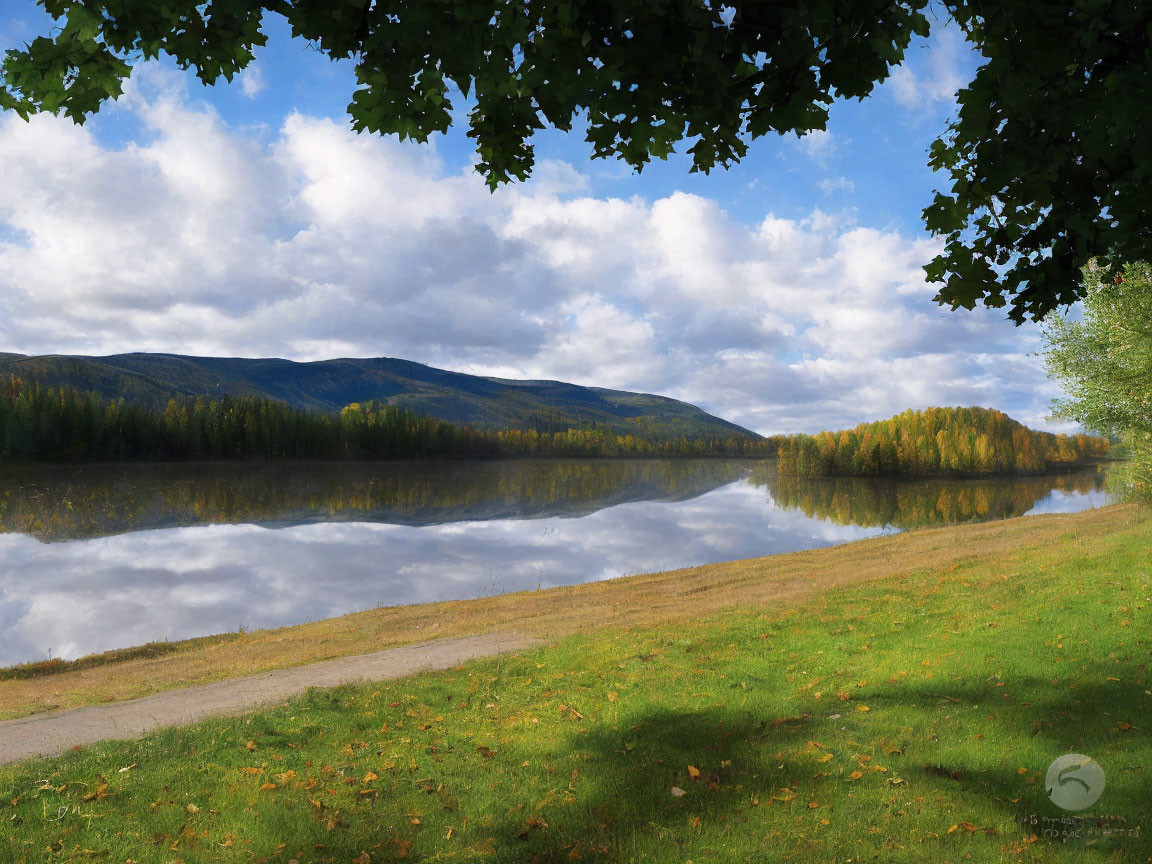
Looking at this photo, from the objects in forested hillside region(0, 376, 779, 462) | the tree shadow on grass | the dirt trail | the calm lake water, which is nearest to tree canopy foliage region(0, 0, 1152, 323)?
→ the tree shadow on grass

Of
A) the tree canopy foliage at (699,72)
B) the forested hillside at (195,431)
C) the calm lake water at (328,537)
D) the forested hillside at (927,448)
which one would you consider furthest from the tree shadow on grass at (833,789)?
the forested hillside at (927,448)

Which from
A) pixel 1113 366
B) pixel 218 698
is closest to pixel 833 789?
pixel 218 698

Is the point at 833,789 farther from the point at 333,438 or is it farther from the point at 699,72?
the point at 333,438

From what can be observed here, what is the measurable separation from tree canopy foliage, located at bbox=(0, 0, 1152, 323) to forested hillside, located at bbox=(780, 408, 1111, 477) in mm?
129484

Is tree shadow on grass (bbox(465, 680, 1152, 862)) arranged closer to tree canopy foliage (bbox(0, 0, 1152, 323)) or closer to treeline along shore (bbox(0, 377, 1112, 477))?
tree canopy foliage (bbox(0, 0, 1152, 323))

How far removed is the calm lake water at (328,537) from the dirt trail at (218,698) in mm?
10275

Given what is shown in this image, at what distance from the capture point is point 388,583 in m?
30.8

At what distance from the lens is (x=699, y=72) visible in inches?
Answer: 172

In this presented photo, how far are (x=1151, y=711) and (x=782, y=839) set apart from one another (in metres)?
5.67

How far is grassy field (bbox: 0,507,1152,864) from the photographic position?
223 inches

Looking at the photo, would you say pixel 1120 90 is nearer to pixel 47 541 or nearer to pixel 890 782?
pixel 890 782

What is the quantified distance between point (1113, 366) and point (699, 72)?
27262mm

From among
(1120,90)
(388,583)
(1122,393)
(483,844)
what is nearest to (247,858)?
(483,844)

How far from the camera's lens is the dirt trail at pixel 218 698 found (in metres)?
9.71
